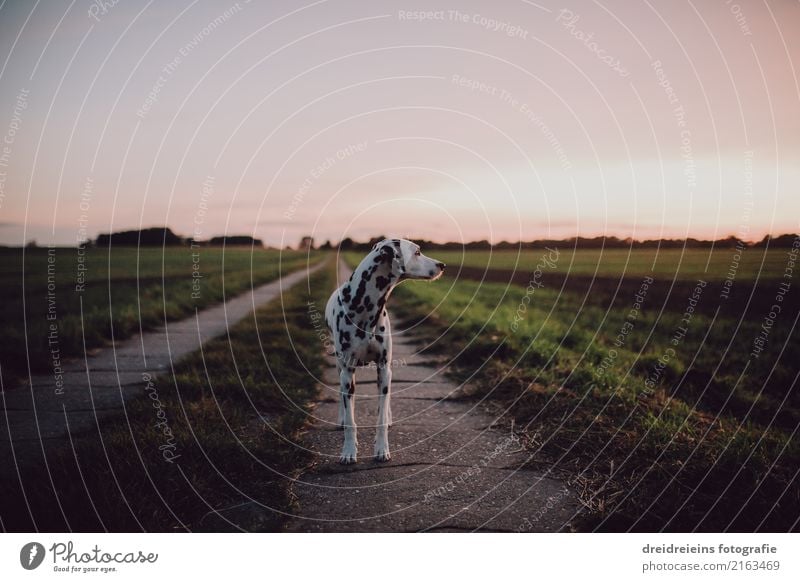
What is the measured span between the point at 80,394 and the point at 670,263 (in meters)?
30.7

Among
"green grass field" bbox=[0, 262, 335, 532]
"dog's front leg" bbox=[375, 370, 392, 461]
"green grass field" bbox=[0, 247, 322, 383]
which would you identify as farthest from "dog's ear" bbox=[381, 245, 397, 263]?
"green grass field" bbox=[0, 247, 322, 383]

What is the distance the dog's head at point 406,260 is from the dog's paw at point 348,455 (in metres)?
1.91

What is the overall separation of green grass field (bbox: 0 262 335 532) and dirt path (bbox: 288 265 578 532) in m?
0.31

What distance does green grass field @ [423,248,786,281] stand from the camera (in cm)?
1048

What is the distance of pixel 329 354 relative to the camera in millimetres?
10109

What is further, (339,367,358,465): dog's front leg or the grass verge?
(339,367,358,465): dog's front leg

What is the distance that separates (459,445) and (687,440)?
236 centimetres

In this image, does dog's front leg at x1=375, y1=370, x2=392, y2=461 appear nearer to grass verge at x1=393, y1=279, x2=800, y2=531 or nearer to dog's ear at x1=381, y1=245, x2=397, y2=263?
dog's ear at x1=381, y1=245, x2=397, y2=263

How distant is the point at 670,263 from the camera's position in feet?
96.6
